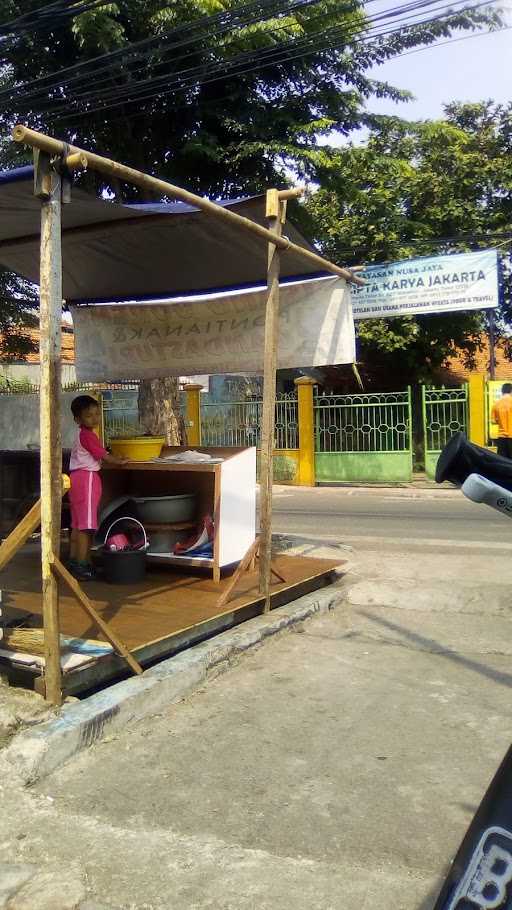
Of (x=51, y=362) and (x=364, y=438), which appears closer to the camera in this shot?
(x=51, y=362)

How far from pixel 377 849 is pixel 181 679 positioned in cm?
165

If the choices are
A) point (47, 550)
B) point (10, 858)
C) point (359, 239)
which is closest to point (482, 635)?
point (47, 550)

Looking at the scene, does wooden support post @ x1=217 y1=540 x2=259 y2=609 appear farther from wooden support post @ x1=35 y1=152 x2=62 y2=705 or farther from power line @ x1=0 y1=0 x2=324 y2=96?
power line @ x1=0 y1=0 x2=324 y2=96

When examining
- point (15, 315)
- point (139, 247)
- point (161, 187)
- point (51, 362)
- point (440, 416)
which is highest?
point (15, 315)

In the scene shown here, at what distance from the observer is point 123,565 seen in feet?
18.5

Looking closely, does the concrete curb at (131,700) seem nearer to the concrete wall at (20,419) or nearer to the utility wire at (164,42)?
the utility wire at (164,42)

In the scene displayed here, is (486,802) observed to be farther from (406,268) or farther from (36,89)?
(406,268)

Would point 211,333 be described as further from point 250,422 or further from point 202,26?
point 250,422

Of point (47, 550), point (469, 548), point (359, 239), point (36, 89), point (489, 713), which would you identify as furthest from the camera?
point (359, 239)

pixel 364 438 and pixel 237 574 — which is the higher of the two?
pixel 364 438

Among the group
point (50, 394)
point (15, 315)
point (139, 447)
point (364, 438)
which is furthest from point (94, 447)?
point (364, 438)

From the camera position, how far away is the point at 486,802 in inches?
61.1

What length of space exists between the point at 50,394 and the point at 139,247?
8.41 ft

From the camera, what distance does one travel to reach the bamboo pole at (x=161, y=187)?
10.9ft
